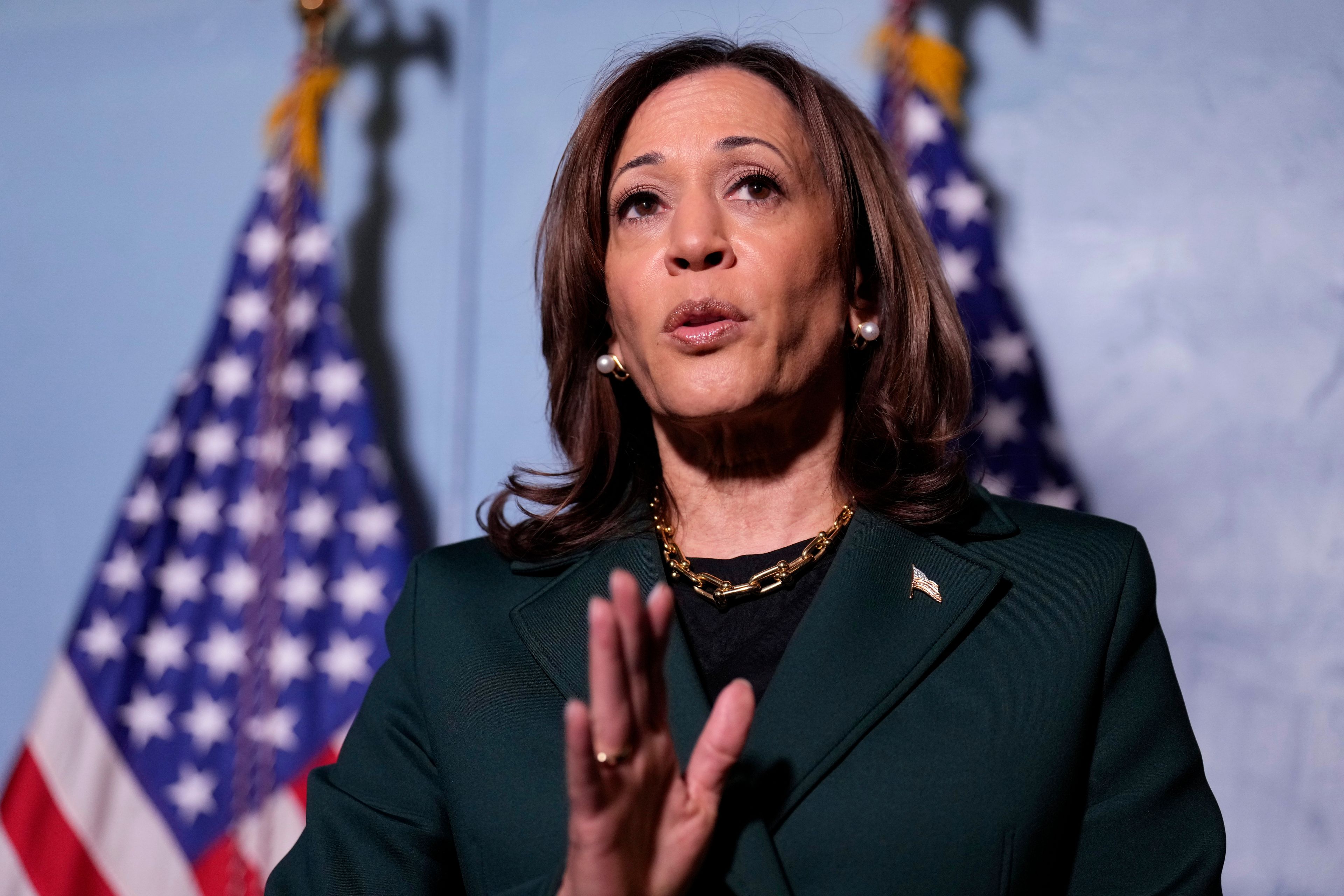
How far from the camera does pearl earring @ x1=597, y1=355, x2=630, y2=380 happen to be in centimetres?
155

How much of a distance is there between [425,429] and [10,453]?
3.45 ft

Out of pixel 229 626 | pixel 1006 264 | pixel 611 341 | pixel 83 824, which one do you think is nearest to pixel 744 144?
pixel 611 341

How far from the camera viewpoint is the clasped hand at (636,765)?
2.96 ft

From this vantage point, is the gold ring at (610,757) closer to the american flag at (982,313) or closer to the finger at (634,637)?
the finger at (634,637)

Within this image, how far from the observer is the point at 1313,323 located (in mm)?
2018

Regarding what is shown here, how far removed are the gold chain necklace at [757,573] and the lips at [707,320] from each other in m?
0.28

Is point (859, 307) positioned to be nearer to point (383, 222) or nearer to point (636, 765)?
point (636, 765)

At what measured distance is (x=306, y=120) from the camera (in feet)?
7.82

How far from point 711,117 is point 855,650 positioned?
2.29ft

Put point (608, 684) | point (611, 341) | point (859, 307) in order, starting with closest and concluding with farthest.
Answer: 1. point (608, 684)
2. point (859, 307)
3. point (611, 341)

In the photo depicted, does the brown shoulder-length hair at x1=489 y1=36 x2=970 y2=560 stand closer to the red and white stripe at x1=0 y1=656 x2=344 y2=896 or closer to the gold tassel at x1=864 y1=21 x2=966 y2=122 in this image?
the gold tassel at x1=864 y1=21 x2=966 y2=122

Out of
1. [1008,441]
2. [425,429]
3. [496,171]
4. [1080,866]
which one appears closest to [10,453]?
[425,429]

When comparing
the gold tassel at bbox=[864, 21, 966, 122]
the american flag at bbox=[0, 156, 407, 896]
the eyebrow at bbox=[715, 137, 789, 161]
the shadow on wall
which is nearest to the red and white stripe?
the american flag at bbox=[0, 156, 407, 896]

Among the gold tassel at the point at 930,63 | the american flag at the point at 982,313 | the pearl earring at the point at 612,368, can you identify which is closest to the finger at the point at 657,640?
the pearl earring at the point at 612,368
